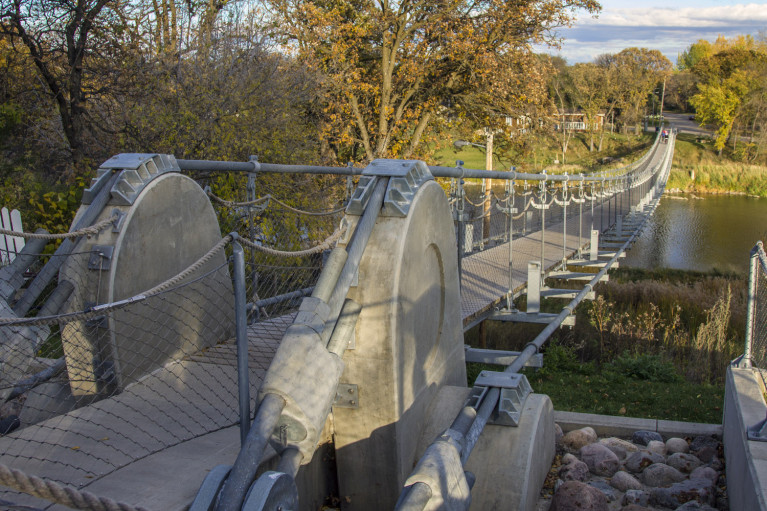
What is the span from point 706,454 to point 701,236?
2542 centimetres

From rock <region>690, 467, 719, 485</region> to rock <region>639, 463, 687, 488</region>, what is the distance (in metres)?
0.08

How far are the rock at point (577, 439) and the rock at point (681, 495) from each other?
28.8 inches

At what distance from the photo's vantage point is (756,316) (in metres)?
4.86

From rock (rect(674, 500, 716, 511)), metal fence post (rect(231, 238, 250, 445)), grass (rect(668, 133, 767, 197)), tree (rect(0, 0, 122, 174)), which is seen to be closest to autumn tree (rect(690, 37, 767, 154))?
grass (rect(668, 133, 767, 197))

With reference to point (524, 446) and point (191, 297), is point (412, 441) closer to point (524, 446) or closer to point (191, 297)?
point (524, 446)

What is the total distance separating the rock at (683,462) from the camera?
4.46 meters

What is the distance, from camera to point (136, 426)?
11.1 ft

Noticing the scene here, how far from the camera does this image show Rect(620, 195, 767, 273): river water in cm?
2262

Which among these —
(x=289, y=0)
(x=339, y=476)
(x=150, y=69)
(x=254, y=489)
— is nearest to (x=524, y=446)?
(x=339, y=476)

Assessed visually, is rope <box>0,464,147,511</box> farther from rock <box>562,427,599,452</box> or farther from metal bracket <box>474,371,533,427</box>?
rock <box>562,427,599,452</box>

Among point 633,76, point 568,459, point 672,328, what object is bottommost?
point 672,328

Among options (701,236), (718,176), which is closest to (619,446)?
(701,236)

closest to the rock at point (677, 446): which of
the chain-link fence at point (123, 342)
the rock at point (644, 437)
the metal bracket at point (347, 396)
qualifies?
the rock at point (644, 437)

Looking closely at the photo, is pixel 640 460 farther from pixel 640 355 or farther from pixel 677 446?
pixel 640 355
